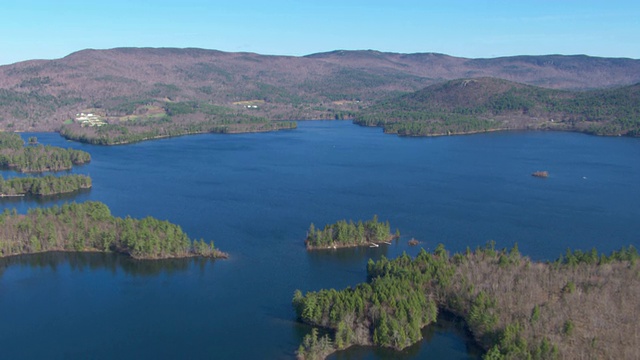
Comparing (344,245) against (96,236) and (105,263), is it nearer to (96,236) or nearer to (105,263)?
(105,263)

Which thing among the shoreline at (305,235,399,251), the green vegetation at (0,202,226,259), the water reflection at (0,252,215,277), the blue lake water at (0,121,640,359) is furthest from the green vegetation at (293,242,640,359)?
the green vegetation at (0,202,226,259)

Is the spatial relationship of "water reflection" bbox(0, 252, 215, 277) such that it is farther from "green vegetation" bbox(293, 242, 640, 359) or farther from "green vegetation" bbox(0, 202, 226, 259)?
"green vegetation" bbox(293, 242, 640, 359)

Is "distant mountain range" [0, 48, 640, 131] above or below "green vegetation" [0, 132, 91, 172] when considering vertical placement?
above

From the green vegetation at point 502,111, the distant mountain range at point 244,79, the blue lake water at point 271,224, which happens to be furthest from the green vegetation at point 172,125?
the green vegetation at point 502,111

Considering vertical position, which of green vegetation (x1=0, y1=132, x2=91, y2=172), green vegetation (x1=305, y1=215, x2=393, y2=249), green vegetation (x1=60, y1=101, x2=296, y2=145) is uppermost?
green vegetation (x1=60, y1=101, x2=296, y2=145)

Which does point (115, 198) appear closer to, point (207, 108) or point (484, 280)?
point (484, 280)

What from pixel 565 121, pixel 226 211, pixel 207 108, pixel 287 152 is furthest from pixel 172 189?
pixel 565 121

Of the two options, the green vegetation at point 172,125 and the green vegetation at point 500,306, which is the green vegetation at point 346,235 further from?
the green vegetation at point 172,125
